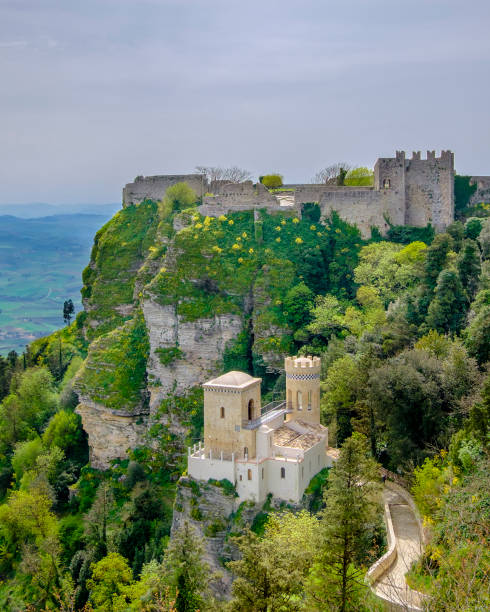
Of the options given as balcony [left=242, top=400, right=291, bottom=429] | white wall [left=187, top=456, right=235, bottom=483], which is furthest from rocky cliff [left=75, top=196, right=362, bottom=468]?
white wall [left=187, top=456, right=235, bottom=483]

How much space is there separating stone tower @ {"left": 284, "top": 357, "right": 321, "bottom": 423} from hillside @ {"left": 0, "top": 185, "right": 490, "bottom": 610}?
9.16 feet

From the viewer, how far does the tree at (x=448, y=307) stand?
47844 millimetres

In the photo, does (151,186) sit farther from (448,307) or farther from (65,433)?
(448,307)

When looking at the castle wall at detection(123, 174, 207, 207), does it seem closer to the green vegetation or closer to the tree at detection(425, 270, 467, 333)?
the green vegetation

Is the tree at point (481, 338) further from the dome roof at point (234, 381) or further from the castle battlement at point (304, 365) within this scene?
the dome roof at point (234, 381)

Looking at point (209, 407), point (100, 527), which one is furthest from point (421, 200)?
point (100, 527)

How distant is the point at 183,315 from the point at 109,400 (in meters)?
→ 9.67

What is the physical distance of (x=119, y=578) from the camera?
45156 millimetres

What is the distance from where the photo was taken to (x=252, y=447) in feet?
133

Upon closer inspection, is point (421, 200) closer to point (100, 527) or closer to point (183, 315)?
point (183, 315)

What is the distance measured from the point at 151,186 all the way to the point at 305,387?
4124cm

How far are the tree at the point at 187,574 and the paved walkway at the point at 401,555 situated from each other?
8528mm

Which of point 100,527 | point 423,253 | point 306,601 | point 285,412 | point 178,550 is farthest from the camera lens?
point 423,253

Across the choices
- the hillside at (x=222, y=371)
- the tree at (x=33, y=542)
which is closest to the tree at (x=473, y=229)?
the hillside at (x=222, y=371)
